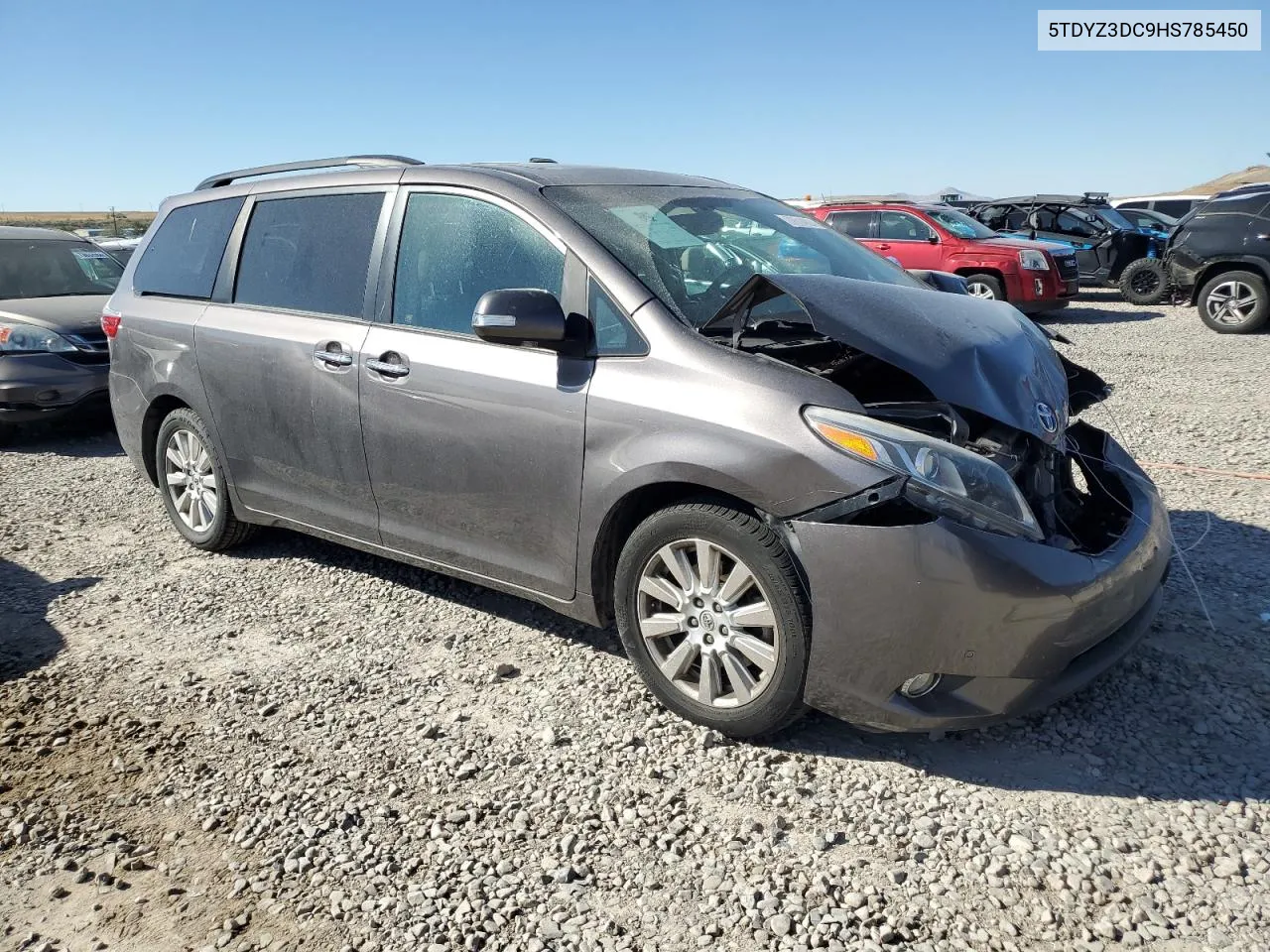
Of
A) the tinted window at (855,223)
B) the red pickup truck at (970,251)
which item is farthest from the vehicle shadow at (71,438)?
the tinted window at (855,223)

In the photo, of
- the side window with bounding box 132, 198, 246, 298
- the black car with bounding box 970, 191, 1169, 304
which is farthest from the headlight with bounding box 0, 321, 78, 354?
the black car with bounding box 970, 191, 1169, 304

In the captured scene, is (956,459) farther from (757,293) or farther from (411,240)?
(411,240)

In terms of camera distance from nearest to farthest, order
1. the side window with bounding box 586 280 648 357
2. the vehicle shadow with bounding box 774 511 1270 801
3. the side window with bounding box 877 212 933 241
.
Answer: the vehicle shadow with bounding box 774 511 1270 801, the side window with bounding box 586 280 648 357, the side window with bounding box 877 212 933 241

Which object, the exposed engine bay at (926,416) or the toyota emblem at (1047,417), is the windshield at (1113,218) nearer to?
the exposed engine bay at (926,416)

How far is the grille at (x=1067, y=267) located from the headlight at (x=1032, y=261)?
0.99 feet

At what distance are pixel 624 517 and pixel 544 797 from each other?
0.94 m

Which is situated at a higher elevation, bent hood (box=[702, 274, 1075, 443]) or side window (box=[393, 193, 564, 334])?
side window (box=[393, 193, 564, 334])

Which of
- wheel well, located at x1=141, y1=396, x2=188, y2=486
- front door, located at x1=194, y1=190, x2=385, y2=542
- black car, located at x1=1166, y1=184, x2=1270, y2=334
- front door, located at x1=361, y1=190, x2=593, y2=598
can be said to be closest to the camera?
front door, located at x1=361, y1=190, x2=593, y2=598

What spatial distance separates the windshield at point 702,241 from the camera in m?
3.53

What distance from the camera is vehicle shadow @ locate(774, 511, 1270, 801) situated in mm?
3006

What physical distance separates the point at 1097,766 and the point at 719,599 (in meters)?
1.26

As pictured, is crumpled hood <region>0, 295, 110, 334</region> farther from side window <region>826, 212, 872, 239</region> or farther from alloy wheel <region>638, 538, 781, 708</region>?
side window <region>826, 212, 872, 239</region>

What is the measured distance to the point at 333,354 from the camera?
416 centimetres

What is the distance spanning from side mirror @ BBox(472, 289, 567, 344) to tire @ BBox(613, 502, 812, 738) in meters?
0.72
